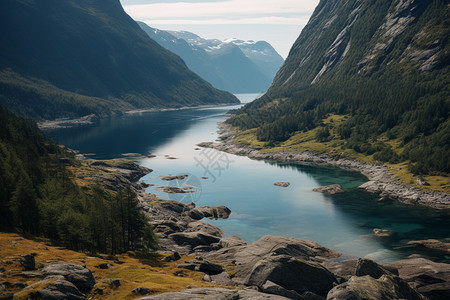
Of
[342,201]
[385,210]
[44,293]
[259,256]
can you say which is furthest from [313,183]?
[44,293]

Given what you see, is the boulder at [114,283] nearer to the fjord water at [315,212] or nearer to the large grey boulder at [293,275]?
the large grey boulder at [293,275]

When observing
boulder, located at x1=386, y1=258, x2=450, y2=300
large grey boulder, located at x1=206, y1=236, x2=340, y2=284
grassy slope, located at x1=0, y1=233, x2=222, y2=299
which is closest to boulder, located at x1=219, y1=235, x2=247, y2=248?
large grey boulder, located at x1=206, y1=236, x2=340, y2=284

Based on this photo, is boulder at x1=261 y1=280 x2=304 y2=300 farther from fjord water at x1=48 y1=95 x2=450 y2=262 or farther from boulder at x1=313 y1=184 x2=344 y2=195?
boulder at x1=313 y1=184 x2=344 y2=195

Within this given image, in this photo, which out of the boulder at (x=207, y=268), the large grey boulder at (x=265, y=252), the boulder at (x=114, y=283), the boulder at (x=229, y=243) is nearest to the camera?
the boulder at (x=114, y=283)

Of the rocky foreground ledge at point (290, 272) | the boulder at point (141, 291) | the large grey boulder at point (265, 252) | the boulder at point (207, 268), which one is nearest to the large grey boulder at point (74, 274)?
the boulder at point (141, 291)

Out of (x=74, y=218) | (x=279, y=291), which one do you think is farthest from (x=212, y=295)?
(x=74, y=218)

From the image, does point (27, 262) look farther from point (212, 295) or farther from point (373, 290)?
point (373, 290)

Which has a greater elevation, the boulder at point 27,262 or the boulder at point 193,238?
the boulder at point 27,262

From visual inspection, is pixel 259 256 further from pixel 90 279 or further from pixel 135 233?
pixel 90 279

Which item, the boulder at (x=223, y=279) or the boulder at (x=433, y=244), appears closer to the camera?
the boulder at (x=223, y=279)
